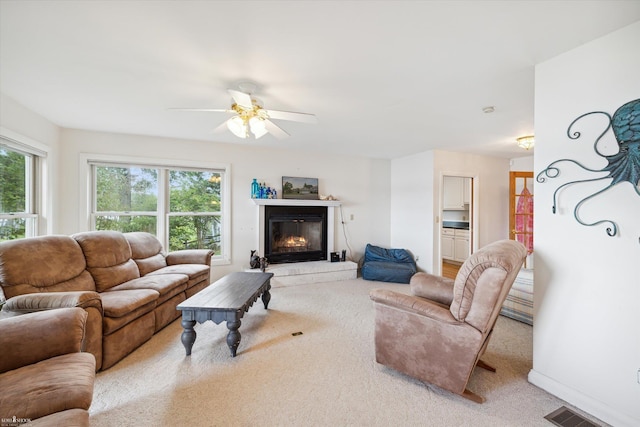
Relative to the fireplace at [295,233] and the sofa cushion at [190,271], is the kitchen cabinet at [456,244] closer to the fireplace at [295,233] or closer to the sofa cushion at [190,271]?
the fireplace at [295,233]

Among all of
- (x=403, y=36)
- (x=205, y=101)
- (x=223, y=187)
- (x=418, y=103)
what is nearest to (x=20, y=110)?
(x=205, y=101)

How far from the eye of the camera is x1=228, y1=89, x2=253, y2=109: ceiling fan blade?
6.25 ft

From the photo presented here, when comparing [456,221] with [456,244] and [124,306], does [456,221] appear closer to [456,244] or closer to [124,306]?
[456,244]

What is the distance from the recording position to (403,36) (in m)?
1.64

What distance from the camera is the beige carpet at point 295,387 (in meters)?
1.56

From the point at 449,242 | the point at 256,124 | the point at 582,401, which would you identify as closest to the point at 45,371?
the point at 256,124

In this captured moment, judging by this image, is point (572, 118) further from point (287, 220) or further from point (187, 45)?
point (287, 220)

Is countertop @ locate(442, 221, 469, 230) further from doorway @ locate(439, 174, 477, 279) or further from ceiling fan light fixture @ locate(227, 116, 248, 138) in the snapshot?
ceiling fan light fixture @ locate(227, 116, 248, 138)

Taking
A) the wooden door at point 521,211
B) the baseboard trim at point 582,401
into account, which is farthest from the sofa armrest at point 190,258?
the wooden door at point 521,211

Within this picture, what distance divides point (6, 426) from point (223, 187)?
12.4 feet

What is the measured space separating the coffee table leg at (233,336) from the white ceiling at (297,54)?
2.05 meters

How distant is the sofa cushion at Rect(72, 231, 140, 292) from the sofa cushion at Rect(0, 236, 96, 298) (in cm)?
7

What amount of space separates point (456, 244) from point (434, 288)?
4.89 metres

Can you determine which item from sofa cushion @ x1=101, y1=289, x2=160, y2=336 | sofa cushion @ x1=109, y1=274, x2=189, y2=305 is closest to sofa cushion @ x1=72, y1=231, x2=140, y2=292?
sofa cushion @ x1=109, y1=274, x2=189, y2=305
